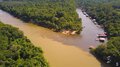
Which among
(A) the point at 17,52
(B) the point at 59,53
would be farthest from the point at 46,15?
(A) the point at 17,52

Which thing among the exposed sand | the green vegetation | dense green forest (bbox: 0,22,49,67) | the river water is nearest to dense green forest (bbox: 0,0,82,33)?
the river water

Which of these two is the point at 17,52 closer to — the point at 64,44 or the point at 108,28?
the point at 64,44

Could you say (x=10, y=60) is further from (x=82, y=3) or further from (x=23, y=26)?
(x=82, y=3)

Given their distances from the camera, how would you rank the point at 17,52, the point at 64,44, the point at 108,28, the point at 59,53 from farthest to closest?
the point at 108,28 → the point at 64,44 → the point at 59,53 → the point at 17,52

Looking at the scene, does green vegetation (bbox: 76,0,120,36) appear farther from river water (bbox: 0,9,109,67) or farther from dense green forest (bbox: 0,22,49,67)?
dense green forest (bbox: 0,22,49,67)

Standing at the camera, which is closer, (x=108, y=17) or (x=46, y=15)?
(x=46, y=15)

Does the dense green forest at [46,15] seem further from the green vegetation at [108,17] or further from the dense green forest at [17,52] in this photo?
the dense green forest at [17,52]

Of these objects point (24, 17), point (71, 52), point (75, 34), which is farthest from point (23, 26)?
point (71, 52)
